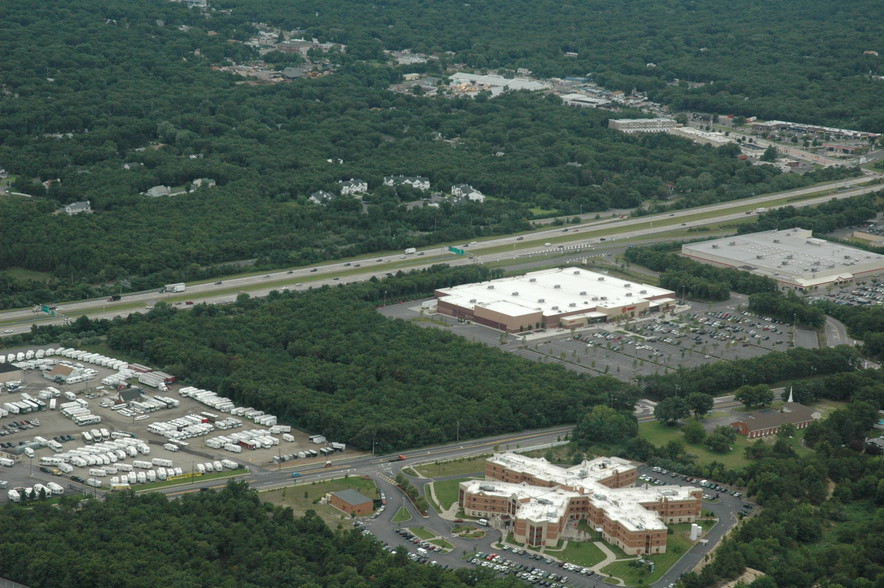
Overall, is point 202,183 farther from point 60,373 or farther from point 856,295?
point 856,295

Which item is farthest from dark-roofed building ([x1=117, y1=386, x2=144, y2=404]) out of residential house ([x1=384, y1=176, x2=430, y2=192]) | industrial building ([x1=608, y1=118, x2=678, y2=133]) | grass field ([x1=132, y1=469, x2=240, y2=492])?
industrial building ([x1=608, y1=118, x2=678, y2=133])

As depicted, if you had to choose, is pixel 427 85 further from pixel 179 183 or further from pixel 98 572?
pixel 98 572

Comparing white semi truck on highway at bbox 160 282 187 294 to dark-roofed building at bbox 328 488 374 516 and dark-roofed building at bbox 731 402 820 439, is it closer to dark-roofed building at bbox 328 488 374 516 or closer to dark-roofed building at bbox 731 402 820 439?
dark-roofed building at bbox 328 488 374 516

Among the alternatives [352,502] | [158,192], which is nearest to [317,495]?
[352,502]

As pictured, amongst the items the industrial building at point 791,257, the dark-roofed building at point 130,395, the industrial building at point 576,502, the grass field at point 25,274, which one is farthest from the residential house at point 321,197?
the industrial building at point 576,502

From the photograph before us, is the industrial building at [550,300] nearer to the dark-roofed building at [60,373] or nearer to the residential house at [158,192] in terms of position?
the dark-roofed building at [60,373]
